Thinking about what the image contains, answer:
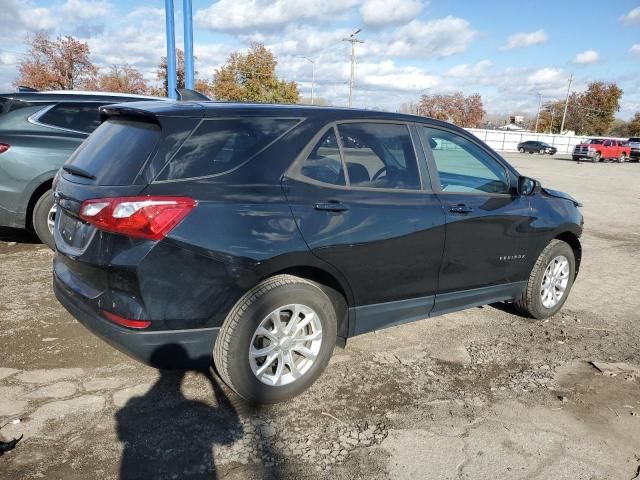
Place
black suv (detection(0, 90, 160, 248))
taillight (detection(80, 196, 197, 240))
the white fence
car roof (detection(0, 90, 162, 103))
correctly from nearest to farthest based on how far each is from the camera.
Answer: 1. taillight (detection(80, 196, 197, 240))
2. black suv (detection(0, 90, 160, 248))
3. car roof (detection(0, 90, 162, 103))
4. the white fence

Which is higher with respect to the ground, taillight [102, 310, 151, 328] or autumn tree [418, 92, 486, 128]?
autumn tree [418, 92, 486, 128]

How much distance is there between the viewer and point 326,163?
3232 mm

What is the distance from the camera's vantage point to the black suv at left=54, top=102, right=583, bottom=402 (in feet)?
8.84

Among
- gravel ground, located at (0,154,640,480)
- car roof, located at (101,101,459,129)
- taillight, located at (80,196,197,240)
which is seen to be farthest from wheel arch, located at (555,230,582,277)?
taillight, located at (80,196,197,240)

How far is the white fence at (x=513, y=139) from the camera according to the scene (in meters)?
57.4

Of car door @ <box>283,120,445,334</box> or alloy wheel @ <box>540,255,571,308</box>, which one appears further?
alloy wheel @ <box>540,255,571,308</box>

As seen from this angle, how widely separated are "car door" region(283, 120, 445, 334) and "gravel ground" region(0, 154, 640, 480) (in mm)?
518

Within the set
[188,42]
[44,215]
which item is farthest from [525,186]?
[188,42]

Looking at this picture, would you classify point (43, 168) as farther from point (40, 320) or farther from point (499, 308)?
point (499, 308)

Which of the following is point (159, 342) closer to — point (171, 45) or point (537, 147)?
point (171, 45)

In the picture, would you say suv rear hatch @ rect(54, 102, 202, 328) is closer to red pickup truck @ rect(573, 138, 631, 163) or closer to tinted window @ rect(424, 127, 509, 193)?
tinted window @ rect(424, 127, 509, 193)

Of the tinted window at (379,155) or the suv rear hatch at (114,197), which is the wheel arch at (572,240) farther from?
the suv rear hatch at (114,197)

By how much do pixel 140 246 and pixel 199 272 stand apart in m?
0.32

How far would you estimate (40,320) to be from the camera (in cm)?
416
